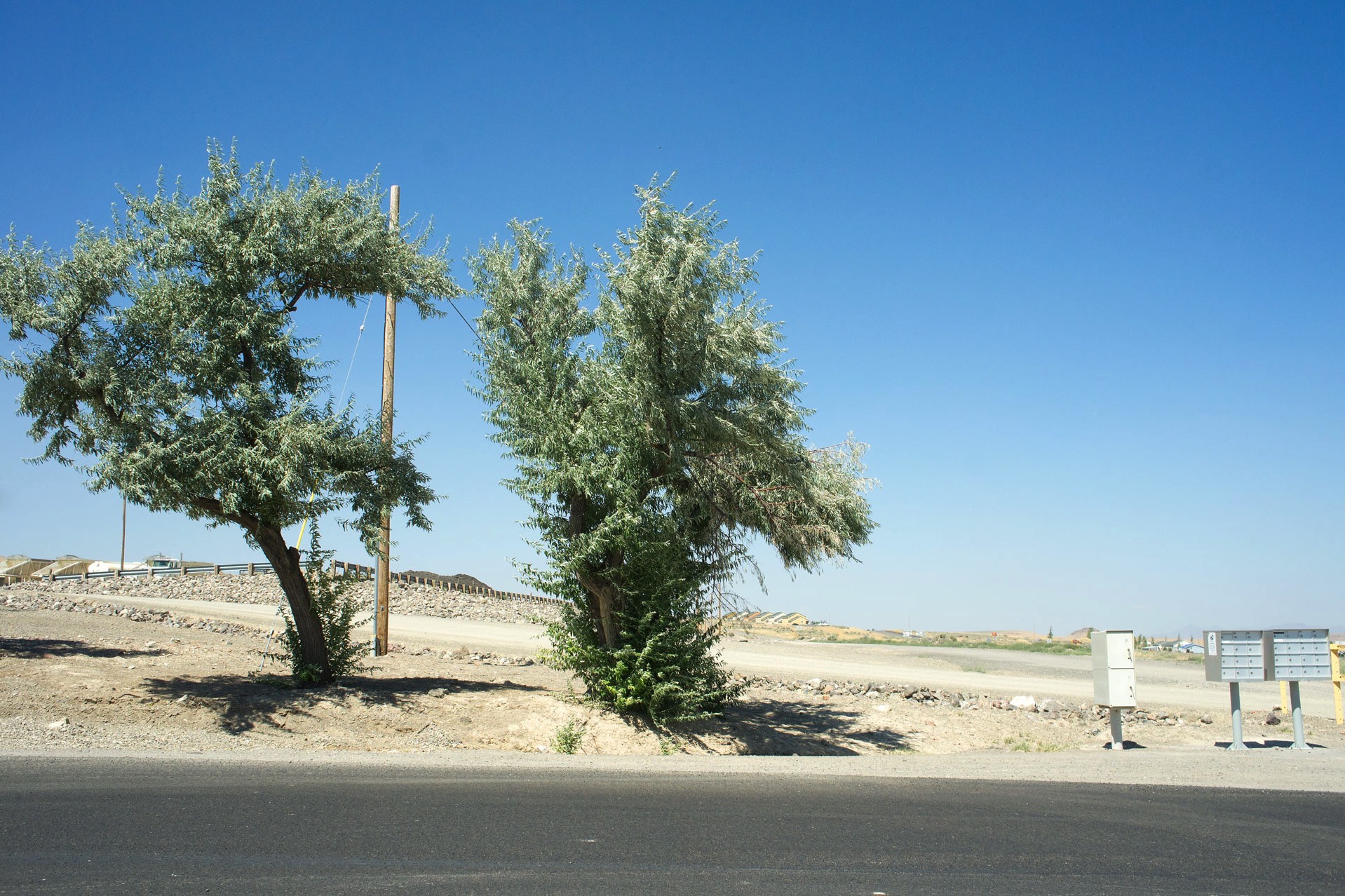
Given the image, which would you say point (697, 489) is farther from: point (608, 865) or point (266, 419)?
point (608, 865)

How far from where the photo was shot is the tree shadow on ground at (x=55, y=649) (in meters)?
15.7

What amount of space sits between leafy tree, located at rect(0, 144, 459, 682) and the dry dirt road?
314 inches

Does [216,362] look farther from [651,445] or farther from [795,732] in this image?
[795,732]

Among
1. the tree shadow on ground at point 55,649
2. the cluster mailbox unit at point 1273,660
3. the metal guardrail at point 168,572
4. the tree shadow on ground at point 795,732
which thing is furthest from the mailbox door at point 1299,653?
the metal guardrail at point 168,572

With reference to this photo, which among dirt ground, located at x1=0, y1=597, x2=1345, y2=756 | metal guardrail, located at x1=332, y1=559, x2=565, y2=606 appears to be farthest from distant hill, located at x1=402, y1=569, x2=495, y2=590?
dirt ground, located at x1=0, y1=597, x2=1345, y2=756

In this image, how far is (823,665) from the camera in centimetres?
3011

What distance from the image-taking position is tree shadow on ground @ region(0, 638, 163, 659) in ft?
51.4

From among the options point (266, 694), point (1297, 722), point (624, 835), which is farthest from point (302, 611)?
point (1297, 722)

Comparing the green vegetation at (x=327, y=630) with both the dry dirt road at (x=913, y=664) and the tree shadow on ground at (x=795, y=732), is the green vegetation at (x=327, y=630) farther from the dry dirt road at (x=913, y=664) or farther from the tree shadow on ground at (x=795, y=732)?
the tree shadow on ground at (x=795, y=732)

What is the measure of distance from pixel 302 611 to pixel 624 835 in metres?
10.8

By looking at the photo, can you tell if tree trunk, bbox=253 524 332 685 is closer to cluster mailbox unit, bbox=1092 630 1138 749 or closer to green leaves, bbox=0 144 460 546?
green leaves, bbox=0 144 460 546

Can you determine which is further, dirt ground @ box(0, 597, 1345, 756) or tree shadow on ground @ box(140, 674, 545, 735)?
tree shadow on ground @ box(140, 674, 545, 735)

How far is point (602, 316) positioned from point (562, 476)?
9.37ft

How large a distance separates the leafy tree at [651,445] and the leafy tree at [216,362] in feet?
8.20
